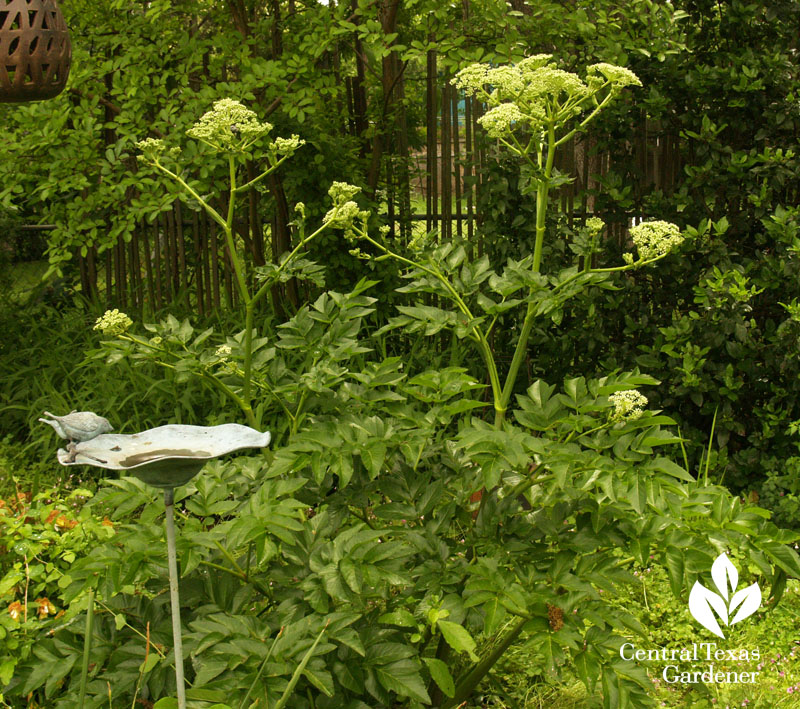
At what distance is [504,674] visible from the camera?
2795 millimetres

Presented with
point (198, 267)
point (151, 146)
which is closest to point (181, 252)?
point (198, 267)

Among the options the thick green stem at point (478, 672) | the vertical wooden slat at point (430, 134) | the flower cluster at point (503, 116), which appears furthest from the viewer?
the vertical wooden slat at point (430, 134)

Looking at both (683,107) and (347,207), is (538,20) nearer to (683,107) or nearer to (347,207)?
(683,107)

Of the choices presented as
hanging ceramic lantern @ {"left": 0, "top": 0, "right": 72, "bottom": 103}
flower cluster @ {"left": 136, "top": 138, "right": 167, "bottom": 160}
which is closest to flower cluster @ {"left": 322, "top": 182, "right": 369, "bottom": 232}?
flower cluster @ {"left": 136, "top": 138, "right": 167, "bottom": 160}

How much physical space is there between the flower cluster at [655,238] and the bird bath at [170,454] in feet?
3.93

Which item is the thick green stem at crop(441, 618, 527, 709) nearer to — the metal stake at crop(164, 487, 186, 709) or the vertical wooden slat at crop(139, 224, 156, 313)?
the metal stake at crop(164, 487, 186, 709)

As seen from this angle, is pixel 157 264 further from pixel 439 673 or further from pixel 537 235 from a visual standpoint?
pixel 439 673

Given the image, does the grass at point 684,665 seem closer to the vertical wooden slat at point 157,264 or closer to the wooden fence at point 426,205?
the wooden fence at point 426,205

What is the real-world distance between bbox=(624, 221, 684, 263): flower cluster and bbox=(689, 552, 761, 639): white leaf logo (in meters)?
0.85

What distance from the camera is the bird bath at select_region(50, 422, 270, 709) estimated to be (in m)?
1.57

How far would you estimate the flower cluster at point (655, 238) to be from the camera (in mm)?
2258

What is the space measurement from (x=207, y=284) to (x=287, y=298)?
2.14ft

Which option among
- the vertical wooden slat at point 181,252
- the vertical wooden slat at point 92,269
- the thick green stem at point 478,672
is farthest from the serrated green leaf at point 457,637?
the vertical wooden slat at point 92,269

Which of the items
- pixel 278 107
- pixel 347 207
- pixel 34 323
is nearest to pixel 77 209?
pixel 34 323
